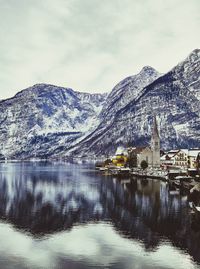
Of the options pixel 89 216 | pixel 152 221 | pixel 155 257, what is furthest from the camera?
pixel 89 216

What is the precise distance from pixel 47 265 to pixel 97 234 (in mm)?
17849

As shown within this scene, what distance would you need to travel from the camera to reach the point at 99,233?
224ft

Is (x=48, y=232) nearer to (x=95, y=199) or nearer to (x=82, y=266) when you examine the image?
(x=82, y=266)

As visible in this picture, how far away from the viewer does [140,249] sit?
5762 cm

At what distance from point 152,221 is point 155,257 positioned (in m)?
24.0

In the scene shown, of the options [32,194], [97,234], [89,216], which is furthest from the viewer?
[32,194]

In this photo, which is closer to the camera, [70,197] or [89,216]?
[89,216]

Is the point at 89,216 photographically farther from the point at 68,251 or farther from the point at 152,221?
the point at 68,251

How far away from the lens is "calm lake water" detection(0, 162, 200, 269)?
52656mm

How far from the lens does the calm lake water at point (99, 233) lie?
173 feet

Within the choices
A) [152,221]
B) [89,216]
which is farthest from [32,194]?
[152,221]

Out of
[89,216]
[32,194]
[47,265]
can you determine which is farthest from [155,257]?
[32,194]

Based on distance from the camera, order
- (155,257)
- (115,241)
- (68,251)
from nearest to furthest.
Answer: (155,257) → (68,251) → (115,241)

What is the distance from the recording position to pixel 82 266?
50188 millimetres
